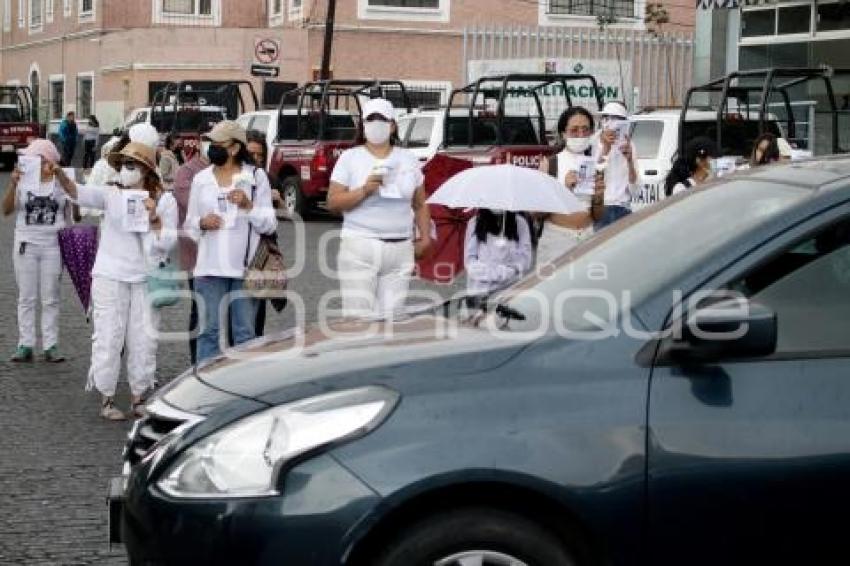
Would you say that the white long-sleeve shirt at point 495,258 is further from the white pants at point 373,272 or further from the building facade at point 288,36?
the building facade at point 288,36

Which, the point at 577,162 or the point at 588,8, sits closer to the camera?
the point at 577,162

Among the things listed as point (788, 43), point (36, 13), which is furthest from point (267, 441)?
point (36, 13)

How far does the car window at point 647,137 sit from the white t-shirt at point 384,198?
1116 cm

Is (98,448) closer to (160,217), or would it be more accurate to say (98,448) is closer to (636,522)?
(160,217)

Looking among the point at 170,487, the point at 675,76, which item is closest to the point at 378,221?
the point at 170,487

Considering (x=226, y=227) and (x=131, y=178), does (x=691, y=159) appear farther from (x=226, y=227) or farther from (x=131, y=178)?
(x=131, y=178)

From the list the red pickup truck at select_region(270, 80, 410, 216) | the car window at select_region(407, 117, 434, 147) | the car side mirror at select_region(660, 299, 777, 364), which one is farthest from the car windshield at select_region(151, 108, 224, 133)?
the car side mirror at select_region(660, 299, 777, 364)

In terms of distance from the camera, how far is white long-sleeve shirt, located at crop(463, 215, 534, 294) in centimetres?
885

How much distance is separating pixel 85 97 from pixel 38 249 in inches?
1682

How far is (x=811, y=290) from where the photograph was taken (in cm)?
471

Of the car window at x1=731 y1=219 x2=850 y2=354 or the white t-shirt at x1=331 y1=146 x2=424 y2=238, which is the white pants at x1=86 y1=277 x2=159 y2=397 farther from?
the car window at x1=731 y1=219 x2=850 y2=354

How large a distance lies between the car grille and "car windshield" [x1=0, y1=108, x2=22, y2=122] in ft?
127

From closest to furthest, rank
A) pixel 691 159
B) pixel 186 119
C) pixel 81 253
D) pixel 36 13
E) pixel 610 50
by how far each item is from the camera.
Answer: pixel 81 253 < pixel 691 159 < pixel 186 119 < pixel 610 50 < pixel 36 13

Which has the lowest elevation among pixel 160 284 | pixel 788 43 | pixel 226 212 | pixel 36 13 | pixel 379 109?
pixel 160 284
